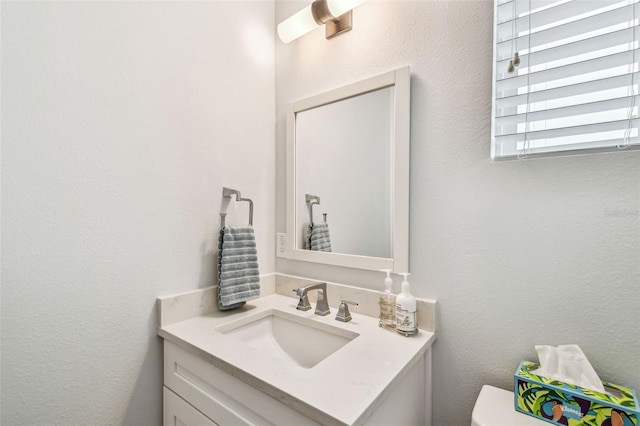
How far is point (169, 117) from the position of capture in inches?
41.2

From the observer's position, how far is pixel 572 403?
650mm

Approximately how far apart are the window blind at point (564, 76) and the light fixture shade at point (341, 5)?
0.48 m

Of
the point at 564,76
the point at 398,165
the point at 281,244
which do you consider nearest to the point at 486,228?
the point at 398,165

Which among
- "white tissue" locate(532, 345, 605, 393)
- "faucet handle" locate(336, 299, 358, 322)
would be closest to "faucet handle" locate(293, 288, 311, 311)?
"faucet handle" locate(336, 299, 358, 322)

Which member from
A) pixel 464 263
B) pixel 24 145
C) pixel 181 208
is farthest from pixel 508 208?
pixel 24 145

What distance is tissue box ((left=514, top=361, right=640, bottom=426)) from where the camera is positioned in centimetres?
61

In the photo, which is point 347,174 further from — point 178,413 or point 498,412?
point 178,413

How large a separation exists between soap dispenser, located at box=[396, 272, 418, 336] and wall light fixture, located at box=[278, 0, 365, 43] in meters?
1.01

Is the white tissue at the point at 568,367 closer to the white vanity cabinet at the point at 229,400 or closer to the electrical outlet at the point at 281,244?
the white vanity cabinet at the point at 229,400

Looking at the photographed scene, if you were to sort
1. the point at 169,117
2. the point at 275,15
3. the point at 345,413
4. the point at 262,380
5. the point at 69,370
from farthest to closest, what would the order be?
1. the point at 275,15
2. the point at 169,117
3. the point at 69,370
4. the point at 262,380
5. the point at 345,413

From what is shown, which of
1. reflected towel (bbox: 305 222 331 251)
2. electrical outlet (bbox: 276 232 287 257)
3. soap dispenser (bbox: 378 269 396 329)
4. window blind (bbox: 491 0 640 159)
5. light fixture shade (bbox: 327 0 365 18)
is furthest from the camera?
electrical outlet (bbox: 276 232 287 257)

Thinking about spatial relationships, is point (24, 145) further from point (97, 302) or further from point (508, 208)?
point (508, 208)

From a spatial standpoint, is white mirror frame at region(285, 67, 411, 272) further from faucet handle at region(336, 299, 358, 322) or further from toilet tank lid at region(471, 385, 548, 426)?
toilet tank lid at region(471, 385, 548, 426)

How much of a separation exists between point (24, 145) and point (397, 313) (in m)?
1.14
